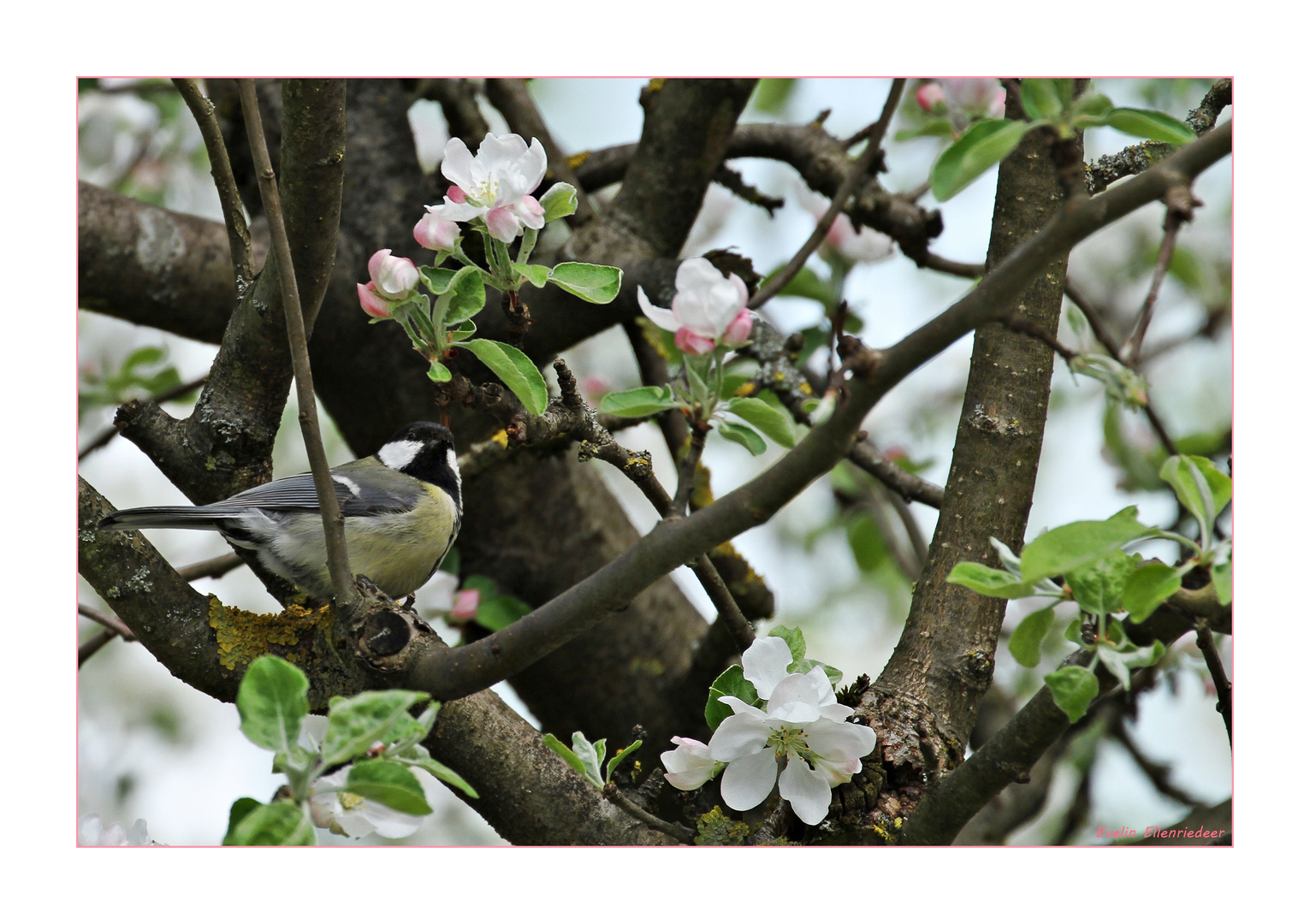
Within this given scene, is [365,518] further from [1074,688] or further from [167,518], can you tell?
[1074,688]

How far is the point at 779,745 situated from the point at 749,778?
0.05 m

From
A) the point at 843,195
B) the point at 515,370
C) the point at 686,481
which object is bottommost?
the point at 686,481

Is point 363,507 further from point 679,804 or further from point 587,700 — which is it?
point 679,804

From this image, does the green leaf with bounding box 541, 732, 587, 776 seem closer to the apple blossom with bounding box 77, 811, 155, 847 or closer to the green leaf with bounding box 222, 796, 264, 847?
the green leaf with bounding box 222, 796, 264, 847

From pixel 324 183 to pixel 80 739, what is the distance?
0.67 metres

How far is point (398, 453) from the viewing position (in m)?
1.70

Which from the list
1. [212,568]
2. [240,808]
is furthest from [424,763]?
[212,568]

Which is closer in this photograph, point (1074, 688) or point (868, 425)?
point (1074, 688)

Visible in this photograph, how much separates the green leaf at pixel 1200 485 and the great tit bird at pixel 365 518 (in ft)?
2.57

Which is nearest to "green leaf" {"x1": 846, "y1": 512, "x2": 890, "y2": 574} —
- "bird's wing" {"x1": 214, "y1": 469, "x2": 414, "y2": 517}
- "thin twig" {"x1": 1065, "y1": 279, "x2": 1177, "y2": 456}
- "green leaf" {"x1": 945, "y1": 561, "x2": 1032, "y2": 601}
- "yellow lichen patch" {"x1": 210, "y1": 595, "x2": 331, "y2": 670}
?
"thin twig" {"x1": 1065, "y1": 279, "x2": 1177, "y2": 456}

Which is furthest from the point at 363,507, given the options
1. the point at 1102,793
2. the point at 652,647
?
the point at 1102,793

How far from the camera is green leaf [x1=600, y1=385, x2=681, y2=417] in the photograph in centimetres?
A: 84

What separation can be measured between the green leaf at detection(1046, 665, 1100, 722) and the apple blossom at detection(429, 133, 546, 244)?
0.54 metres

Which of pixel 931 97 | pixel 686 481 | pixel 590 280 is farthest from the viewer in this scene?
pixel 931 97
